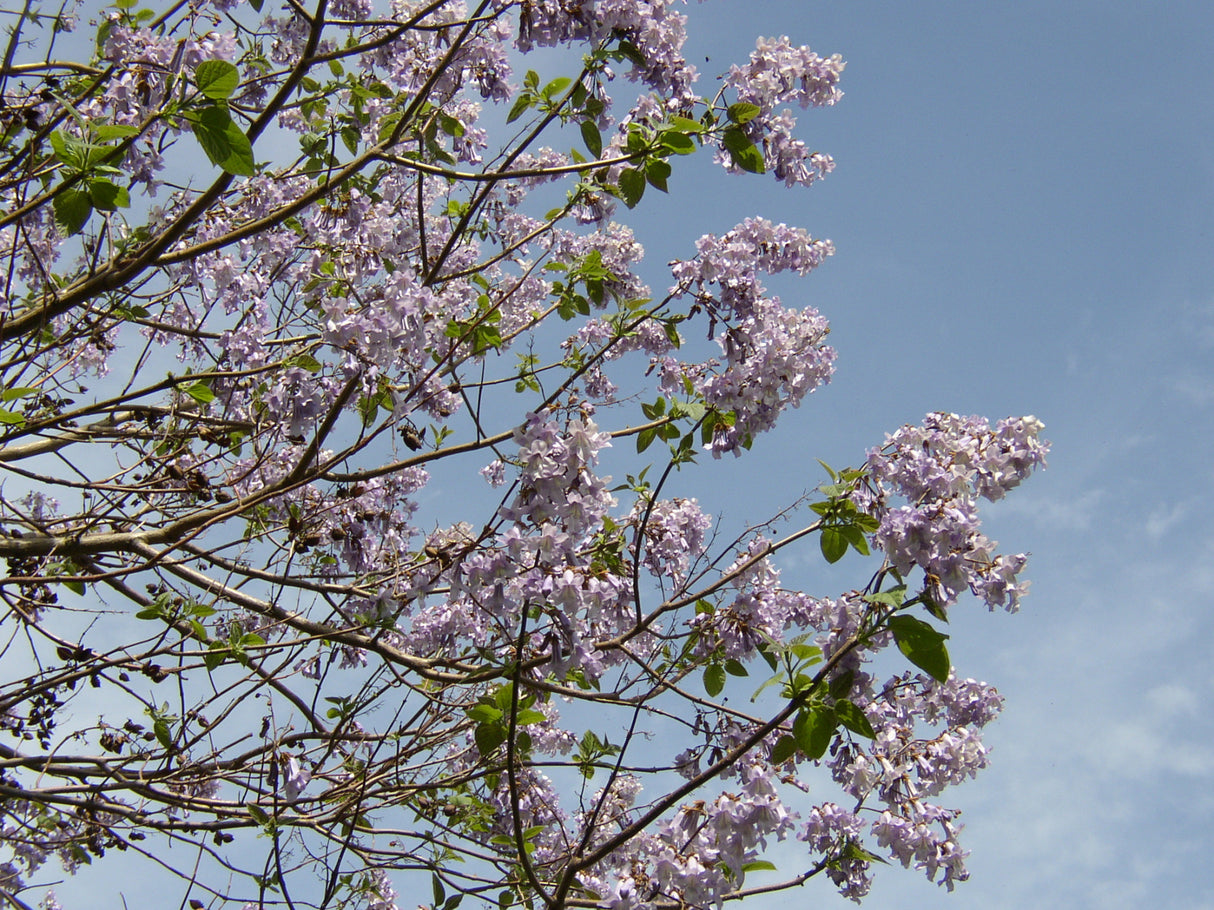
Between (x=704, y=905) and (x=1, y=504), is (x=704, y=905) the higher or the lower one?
the lower one

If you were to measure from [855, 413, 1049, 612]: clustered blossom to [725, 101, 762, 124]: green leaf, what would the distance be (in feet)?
4.97

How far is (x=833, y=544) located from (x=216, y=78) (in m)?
2.39

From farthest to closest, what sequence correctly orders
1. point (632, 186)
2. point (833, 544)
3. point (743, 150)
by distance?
point (743, 150), point (632, 186), point (833, 544)

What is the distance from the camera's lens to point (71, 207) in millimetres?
2766

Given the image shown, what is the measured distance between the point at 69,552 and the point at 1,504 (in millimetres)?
426

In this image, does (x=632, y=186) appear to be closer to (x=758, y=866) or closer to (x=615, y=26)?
(x=615, y=26)

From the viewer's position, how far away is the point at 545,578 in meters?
2.73

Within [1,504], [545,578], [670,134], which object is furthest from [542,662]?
[1,504]

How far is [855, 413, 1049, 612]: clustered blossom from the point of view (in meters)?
2.53

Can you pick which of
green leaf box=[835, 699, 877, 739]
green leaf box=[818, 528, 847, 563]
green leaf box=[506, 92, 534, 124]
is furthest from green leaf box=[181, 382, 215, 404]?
green leaf box=[835, 699, 877, 739]

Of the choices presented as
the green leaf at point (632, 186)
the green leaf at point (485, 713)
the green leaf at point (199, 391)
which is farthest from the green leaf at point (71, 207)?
the green leaf at point (485, 713)

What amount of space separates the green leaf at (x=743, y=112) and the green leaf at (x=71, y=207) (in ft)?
7.88

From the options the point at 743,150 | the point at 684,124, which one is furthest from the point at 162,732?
the point at 743,150

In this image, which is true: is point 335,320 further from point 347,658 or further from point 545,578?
point 347,658
